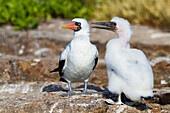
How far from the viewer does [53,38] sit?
383 inches

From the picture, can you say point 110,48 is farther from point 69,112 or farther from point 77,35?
point 69,112

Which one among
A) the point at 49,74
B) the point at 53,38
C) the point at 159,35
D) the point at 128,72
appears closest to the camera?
the point at 128,72

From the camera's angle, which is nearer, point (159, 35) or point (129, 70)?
point (129, 70)

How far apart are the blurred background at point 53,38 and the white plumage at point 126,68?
704 millimetres

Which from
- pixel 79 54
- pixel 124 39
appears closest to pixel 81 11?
pixel 79 54

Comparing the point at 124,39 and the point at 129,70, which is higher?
the point at 124,39

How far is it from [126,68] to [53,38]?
583cm

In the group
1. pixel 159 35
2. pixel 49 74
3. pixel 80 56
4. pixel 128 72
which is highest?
pixel 159 35

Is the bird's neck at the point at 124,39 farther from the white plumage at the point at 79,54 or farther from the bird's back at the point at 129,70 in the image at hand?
the white plumage at the point at 79,54

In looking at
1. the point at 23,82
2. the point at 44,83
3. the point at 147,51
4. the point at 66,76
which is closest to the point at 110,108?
the point at 66,76

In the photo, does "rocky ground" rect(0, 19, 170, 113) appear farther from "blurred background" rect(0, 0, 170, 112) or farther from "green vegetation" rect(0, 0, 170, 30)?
"green vegetation" rect(0, 0, 170, 30)

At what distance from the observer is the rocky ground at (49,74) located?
438 centimetres

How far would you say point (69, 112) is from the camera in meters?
4.20

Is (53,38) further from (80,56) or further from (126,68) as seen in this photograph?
(126,68)
